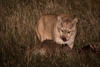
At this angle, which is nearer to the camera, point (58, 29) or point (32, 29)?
point (58, 29)

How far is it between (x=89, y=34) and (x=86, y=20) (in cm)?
98

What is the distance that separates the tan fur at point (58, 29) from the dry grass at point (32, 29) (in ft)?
0.85

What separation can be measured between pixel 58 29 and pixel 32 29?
4.83ft

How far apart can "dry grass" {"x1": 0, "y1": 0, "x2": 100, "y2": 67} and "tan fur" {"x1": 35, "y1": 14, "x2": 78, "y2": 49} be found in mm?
259

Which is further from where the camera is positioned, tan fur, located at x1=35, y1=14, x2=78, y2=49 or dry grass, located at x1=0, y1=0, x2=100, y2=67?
tan fur, located at x1=35, y1=14, x2=78, y2=49

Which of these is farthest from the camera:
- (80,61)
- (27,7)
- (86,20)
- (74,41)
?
(27,7)

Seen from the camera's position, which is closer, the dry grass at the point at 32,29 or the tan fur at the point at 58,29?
the dry grass at the point at 32,29

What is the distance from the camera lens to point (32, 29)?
8.16 m

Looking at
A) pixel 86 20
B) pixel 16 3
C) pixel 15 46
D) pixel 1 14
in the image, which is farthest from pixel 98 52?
pixel 16 3

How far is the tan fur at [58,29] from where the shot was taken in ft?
22.0

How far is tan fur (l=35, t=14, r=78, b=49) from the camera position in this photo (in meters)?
6.70

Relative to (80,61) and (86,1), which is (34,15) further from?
(80,61)

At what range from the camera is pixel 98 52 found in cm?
600

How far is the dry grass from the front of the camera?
5922mm
